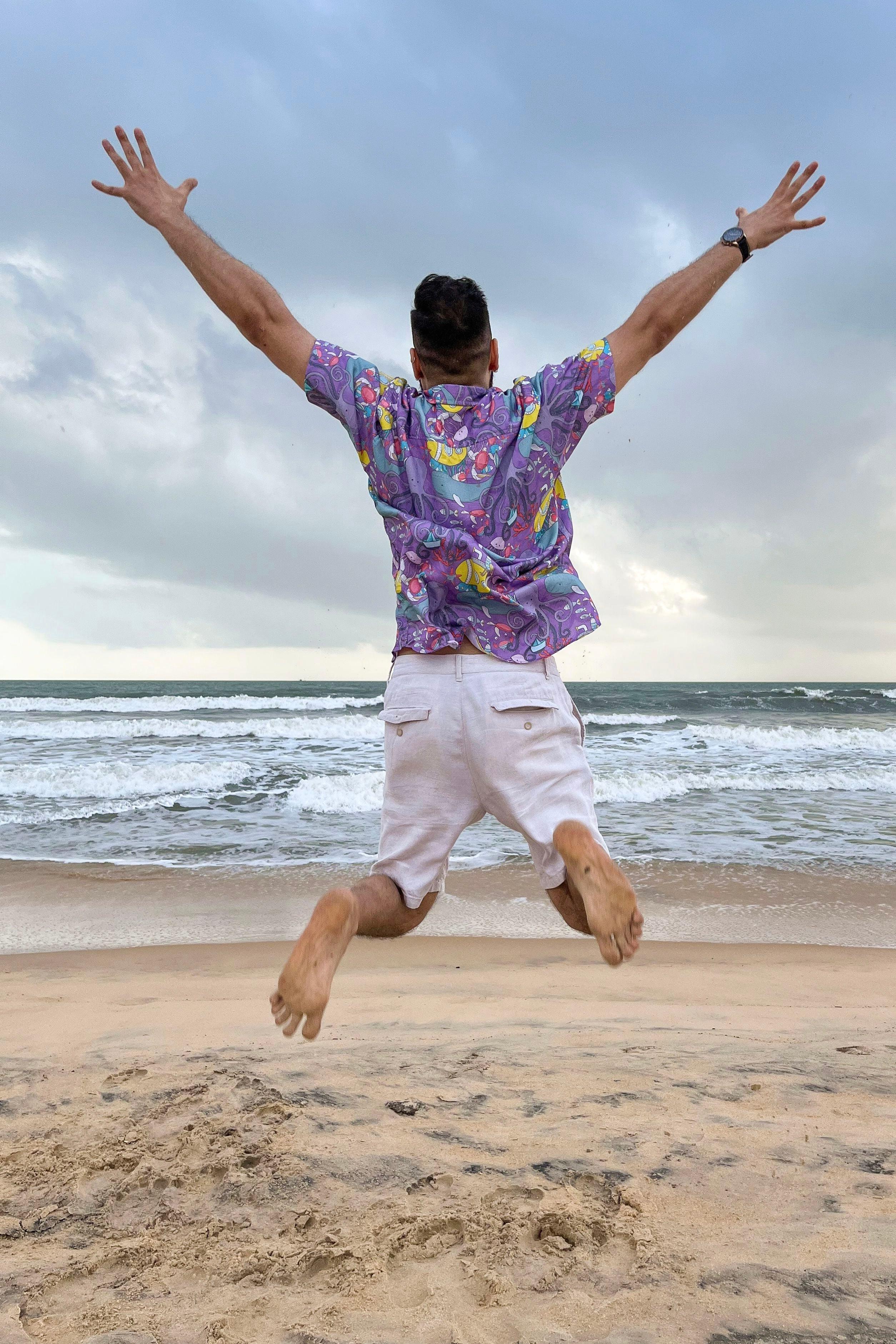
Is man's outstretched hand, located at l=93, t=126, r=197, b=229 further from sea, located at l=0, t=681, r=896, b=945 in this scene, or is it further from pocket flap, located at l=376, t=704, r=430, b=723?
sea, located at l=0, t=681, r=896, b=945

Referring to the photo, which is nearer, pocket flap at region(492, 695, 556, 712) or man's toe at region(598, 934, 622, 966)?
man's toe at region(598, 934, 622, 966)

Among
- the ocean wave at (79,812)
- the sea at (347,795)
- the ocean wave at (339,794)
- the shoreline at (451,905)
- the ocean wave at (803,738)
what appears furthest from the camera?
the ocean wave at (803,738)

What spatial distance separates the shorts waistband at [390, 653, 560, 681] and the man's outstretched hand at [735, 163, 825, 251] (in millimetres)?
1509

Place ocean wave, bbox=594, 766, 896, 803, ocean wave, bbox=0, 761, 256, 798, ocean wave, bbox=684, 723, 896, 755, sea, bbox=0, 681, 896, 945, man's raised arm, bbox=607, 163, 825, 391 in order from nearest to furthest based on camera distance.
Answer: man's raised arm, bbox=607, 163, 825, 391
sea, bbox=0, 681, 896, 945
ocean wave, bbox=594, 766, 896, 803
ocean wave, bbox=0, 761, 256, 798
ocean wave, bbox=684, 723, 896, 755

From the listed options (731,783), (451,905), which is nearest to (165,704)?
(731,783)

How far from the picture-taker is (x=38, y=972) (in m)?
5.74

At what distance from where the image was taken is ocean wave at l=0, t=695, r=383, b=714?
2955cm

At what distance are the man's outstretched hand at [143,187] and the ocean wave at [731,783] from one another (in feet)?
32.2

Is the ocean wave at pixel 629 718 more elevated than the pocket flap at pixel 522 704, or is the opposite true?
the pocket flap at pixel 522 704

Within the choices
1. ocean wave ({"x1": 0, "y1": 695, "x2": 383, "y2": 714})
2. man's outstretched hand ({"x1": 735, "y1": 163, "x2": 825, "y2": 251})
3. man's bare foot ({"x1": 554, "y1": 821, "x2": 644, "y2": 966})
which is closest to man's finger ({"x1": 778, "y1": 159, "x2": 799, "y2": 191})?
man's outstretched hand ({"x1": 735, "y1": 163, "x2": 825, "y2": 251})

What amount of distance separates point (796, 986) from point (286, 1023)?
4.13 metres

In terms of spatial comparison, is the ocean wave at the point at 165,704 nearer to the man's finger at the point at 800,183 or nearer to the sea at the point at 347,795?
the sea at the point at 347,795

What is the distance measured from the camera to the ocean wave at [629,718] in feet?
82.8

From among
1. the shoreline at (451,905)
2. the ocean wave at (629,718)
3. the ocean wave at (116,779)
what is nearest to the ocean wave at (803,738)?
the ocean wave at (629,718)
